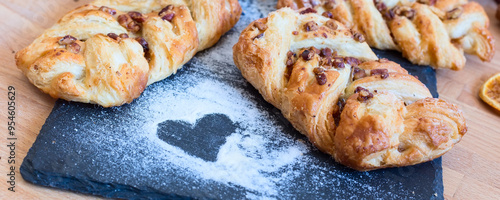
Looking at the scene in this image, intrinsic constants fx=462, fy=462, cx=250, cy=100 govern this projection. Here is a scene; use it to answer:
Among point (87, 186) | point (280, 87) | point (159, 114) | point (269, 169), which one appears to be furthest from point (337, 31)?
point (87, 186)

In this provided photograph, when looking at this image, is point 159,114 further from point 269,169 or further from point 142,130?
point 269,169

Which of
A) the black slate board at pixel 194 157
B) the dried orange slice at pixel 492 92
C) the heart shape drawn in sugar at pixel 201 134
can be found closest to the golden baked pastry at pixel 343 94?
the black slate board at pixel 194 157

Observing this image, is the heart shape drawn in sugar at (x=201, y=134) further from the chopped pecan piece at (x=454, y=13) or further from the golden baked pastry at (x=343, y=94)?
the chopped pecan piece at (x=454, y=13)

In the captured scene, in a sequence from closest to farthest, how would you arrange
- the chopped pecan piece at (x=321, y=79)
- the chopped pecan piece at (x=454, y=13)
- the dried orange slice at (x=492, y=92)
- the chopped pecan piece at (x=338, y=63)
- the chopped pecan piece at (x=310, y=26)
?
the chopped pecan piece at (x=321, y=79) → the chopped pecan piece at (x=338, y=63) → the chopped pecan piece at (x=310, y=26) → the dried orange slice at (x=492, y=92) → the chopped pecan piece at (x=454, y=13)

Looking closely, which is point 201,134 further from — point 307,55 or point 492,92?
point 492,92

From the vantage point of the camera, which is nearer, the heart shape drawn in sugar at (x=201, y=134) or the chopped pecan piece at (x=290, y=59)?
the heart shape drawn in sugar at (x=201, y=134)

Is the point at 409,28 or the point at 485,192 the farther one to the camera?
the point at 409,28
